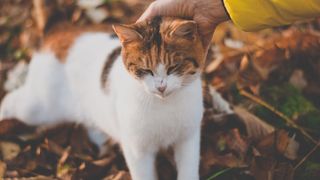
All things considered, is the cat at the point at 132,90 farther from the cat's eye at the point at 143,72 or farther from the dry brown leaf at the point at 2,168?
the dry brown leaf at the point at 2,168

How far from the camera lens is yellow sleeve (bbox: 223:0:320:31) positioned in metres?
2.04

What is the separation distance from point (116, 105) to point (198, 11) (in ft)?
2.00

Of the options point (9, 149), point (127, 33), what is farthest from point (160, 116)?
point (9, 149)

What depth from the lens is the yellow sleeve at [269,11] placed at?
2.04 meters

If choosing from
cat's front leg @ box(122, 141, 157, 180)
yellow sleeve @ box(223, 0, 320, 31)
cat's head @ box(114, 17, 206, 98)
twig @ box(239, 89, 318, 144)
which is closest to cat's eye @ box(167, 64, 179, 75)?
cat's head @ box(114, 17, 206, 98)

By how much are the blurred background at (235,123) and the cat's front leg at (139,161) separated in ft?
0.51

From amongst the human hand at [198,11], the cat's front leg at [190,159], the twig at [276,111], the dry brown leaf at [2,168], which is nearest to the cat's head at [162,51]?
the human hand at [198,11]

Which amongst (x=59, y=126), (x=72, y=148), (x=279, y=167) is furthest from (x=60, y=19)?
(x=279, y=167)

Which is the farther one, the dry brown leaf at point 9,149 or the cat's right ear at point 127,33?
the dry brown leaf at point 9,149

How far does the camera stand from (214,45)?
11.4 feet

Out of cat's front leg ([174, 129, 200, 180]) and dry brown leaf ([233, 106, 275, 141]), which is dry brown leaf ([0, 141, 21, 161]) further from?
dry brown leaf ([233, 106, 275, 141])

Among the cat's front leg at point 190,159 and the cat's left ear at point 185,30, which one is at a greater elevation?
the cat's left ear at point 185,30

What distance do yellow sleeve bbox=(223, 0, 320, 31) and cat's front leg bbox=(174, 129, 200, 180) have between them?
566 millimetres

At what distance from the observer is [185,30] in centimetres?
193
